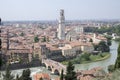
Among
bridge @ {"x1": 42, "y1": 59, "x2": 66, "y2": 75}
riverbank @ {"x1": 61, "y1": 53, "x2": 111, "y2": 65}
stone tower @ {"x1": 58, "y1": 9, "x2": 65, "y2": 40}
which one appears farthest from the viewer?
stone tower @ {"x1": 58, "y1": 9, "x2": 65, "y2": 40}

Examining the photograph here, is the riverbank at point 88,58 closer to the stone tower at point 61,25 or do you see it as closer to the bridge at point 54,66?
the bridge at point 54,66

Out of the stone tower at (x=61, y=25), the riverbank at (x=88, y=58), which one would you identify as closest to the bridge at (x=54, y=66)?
the riverbank at (x=88, y=58)

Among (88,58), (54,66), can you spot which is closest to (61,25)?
(88,58)

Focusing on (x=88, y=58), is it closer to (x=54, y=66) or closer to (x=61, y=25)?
(x=54, y=66)

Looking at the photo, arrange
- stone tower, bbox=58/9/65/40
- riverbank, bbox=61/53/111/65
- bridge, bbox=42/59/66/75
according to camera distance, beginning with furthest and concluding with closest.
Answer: stone tower, bbox=58/9/65/40 < riverbank, bbox=61/53/111/65 < bridge, bbox=42/59/66/75

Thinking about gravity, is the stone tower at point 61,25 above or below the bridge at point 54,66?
above

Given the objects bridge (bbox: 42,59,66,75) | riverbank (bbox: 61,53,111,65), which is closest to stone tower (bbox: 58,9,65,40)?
riverbank (bbox: 61,53,111,65)

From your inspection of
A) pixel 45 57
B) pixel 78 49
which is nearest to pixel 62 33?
pixel 78 49

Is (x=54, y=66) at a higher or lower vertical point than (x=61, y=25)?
lower

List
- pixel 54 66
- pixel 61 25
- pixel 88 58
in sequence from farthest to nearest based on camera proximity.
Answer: pixel 61 25
pixel 88 58
pixel 54 66

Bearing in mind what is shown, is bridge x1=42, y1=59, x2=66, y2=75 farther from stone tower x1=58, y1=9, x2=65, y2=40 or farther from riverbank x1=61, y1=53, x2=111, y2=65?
stone tower x1=58, y1=9, x2=65, y2=40

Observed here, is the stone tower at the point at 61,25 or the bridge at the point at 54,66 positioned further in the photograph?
the stone tower at the point at 61,25

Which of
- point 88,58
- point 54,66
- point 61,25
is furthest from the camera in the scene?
point 61,25
